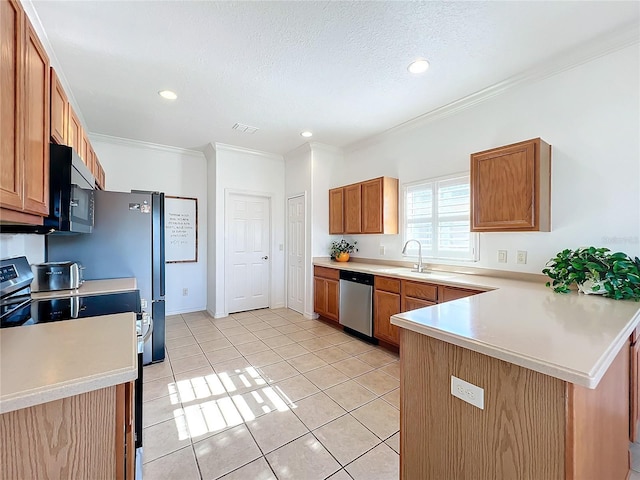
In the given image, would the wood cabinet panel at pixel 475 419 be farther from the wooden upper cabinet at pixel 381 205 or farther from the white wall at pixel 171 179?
the white wall at pixel 171 179

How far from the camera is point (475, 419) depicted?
0.99m

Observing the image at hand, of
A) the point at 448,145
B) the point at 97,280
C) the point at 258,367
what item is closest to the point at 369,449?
the point at 258,367

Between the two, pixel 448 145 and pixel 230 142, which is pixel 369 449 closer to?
pixel 448 145

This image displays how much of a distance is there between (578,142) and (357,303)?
2511 millimetres

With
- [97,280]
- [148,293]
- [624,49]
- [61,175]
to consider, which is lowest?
[148,293]

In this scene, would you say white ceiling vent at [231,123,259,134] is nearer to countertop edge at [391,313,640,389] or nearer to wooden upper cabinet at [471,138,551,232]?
wooden upper cabinet at [471,138,551,232]

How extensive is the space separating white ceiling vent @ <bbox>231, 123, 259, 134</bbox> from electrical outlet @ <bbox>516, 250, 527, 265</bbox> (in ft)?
10.7

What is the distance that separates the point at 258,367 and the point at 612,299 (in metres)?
2.70

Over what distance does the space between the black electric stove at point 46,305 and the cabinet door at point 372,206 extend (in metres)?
2.64

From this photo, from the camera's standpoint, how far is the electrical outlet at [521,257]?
2438 millimetres

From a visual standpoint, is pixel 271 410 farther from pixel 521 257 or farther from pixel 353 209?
pixel 353 209

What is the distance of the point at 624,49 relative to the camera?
1.95 m

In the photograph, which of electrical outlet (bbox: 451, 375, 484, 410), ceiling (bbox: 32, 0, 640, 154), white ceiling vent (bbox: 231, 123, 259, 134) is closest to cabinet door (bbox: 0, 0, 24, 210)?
→ ceiling (bbox: 32, 0, 640, 154)

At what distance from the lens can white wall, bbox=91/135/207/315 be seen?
393 centimetres
